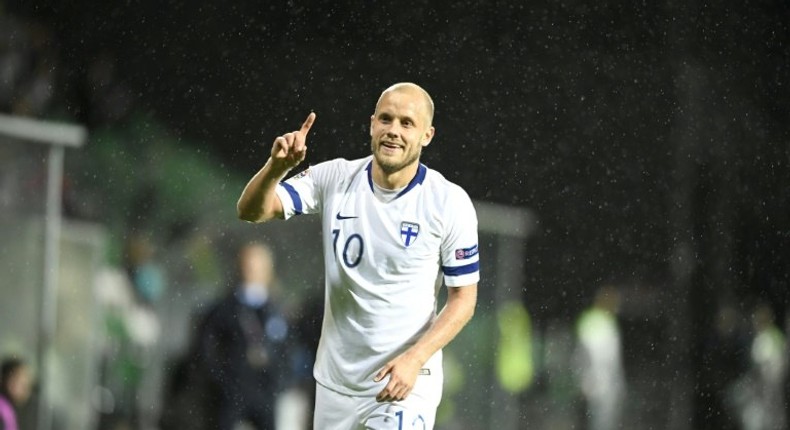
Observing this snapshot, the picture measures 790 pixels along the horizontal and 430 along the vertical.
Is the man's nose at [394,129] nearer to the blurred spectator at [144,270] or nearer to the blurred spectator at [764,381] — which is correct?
the blurred spectator at [144,270]

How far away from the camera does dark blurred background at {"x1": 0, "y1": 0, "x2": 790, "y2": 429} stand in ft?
13.7

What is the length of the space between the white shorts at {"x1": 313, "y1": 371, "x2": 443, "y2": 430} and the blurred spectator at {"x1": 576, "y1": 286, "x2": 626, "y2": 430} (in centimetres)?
257

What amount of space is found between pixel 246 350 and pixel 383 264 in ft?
5.51

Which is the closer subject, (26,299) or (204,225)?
(26,299)

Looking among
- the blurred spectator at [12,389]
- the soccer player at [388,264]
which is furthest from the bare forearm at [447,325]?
the blurred spectator at [12,389]

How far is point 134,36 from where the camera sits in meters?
4.15

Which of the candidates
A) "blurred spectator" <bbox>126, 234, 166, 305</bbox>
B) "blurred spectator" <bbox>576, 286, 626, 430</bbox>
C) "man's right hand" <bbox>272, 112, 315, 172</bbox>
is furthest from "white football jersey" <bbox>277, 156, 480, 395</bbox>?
"blurred spectator" <bbox>576, 286, 626, 430</bbox>

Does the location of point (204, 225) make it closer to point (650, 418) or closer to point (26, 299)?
point (26, 299)

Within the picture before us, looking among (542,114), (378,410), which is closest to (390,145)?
(378,410)

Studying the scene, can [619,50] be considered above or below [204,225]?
above

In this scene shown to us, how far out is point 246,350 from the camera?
14.2 feet

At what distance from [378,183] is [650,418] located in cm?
315

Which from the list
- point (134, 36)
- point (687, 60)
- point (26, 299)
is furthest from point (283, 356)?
point (687, 60)

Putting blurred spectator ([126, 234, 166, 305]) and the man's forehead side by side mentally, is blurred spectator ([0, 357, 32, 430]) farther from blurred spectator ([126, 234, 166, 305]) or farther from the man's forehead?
the man's forehead
